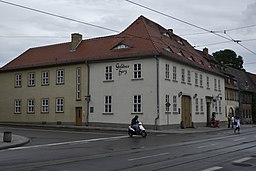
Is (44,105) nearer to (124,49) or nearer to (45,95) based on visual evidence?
(45,95)

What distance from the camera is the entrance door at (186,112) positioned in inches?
1661

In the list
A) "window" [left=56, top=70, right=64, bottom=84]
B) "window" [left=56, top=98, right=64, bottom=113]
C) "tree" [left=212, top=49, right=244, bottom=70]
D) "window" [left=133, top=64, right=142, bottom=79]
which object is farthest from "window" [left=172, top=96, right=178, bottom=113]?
"tree" [left=212, top=49, right=244, bottom=70]

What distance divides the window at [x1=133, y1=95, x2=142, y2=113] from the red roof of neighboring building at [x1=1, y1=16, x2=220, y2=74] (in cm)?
413

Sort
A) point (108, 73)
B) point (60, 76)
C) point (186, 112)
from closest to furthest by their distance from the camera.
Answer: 1. point (108, 73)
2. point (186, 112)
3. point (60, 76)

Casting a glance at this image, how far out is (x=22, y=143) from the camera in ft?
69.2

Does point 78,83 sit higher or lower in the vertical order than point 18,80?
lower

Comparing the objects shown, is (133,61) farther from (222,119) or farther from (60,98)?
(222,119)

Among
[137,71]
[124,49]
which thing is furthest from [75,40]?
[137,71]

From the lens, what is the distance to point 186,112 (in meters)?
43.0

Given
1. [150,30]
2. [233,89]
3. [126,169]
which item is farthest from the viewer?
[233,89]

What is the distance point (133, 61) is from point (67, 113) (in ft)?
33.3

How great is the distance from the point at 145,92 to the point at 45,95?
13902 millimetres

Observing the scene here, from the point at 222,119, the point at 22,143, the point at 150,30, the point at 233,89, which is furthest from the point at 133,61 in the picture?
the point at 233,89

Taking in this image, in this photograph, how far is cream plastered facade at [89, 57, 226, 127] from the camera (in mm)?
37344
